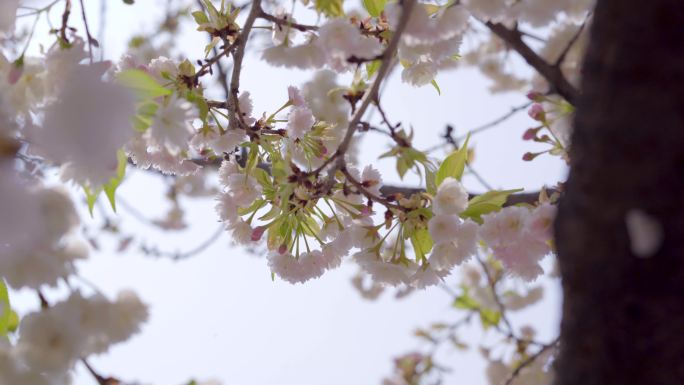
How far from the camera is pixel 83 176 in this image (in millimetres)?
744

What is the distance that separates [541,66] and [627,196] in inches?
25.5

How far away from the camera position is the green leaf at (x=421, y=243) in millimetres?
1119

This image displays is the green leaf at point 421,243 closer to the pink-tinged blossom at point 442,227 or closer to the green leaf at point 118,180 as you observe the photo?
the pink-tinged blossom at point 442,227

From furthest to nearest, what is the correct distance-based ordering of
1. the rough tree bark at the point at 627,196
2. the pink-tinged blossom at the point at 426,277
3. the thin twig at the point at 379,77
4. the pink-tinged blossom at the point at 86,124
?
the pink-tinged blossom at the point at 426,277, the thin twig at the point at 379,77, the pink-tinged blossom at the point at 86,124, the rough tree bark at the point at 627,196

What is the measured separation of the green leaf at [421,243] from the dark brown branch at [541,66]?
34 cm

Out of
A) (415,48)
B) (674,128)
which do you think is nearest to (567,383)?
(674,128)

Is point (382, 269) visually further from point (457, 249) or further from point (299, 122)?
point (299, 122)

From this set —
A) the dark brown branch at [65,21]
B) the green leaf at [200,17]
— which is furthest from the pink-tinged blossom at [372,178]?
the dark brown branch at [65,21]

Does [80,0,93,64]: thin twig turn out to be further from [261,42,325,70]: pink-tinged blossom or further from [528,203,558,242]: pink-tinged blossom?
[528,203,558,242]: pink-tinged blossom

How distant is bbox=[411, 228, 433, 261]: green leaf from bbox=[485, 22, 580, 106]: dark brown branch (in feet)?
1.11

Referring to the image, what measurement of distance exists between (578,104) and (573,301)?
179 millimetres

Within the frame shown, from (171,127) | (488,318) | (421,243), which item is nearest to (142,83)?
(171,127)

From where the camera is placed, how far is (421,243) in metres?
1.14

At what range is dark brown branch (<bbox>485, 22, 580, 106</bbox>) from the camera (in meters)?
1.00
